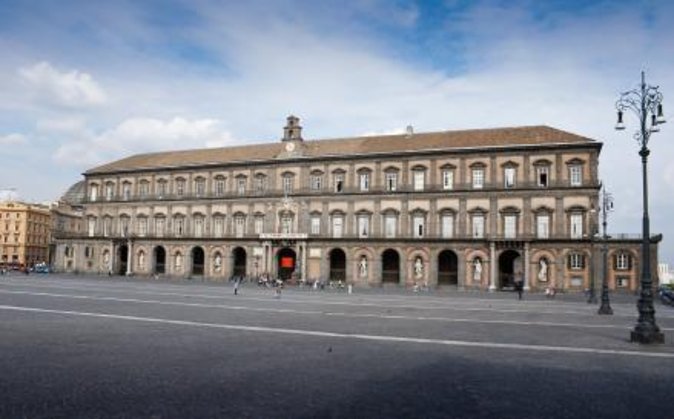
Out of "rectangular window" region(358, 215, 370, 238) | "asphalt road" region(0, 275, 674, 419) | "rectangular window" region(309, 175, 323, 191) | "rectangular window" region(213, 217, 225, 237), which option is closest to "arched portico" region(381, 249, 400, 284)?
"rectangular window" region(358, 215, 370, 238)

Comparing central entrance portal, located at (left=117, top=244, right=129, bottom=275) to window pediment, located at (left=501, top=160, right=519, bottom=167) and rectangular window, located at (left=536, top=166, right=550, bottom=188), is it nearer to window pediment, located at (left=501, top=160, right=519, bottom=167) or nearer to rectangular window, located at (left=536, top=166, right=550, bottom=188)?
window pediment, located at (left=501, top=160, right=519, bottom=167)

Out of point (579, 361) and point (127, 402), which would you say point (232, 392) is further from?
point (579, 361)

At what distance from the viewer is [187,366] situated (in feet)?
36.1

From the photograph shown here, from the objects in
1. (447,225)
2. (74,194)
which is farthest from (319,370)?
(74,194)

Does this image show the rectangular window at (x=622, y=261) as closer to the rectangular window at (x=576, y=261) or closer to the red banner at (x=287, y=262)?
the rectangular window at (x=576, y=261)

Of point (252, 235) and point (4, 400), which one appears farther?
point (252, 235)

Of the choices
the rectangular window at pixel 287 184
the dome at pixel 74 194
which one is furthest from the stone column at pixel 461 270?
the dome at pixel 74 194

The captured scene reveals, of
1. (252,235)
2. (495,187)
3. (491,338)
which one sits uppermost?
(495,187)

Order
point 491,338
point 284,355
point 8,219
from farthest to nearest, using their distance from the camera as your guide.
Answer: point 8,219
point 491,338
point 284,355

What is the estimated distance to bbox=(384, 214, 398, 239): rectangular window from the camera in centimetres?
5640

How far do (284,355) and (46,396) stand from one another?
17.2 feet

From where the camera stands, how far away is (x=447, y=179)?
55.1 meters

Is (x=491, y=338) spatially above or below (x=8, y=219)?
below

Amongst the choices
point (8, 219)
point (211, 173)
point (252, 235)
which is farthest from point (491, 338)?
point (8, 219)
